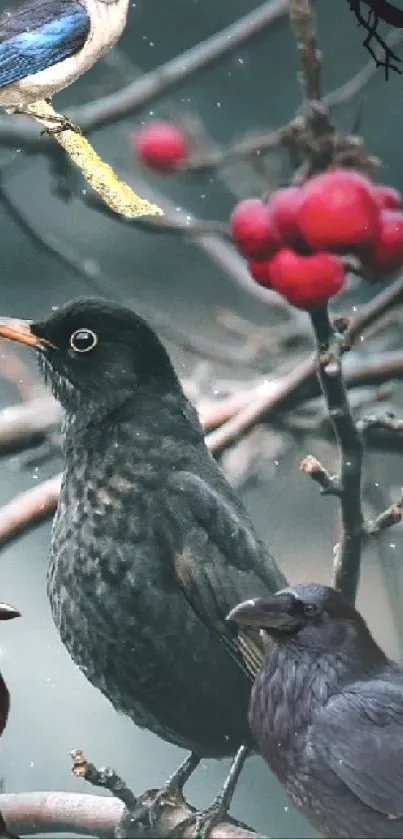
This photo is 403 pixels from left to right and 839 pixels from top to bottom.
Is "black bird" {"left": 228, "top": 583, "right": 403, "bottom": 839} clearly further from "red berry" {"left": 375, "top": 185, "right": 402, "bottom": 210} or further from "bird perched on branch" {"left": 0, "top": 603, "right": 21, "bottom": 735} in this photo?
"red berry" {"left": 375, "top": 185, "right": 402, "bottom": 210}

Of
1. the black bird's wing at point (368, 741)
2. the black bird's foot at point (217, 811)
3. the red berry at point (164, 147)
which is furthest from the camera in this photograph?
the red berry at point (164, 147)

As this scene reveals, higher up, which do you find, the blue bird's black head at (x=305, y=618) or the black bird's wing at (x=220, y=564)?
the black bird's wing at (x=220, y=564)

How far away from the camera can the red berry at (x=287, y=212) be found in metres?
1.19

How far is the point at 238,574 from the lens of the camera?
118cm

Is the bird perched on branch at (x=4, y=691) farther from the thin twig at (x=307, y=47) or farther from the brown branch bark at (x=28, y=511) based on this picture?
the thin twig at (x=307, y=47)

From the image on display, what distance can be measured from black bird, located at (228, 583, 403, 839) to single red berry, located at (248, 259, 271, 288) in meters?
0.28

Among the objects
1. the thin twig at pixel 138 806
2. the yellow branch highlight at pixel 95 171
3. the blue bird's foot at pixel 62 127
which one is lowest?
the thin twig at pixel 138 806

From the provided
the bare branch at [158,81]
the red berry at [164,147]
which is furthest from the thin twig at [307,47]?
the red berry at [164,147]

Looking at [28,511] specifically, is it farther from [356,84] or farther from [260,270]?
[356,84]

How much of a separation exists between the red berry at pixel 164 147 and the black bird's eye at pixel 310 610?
0.44 m

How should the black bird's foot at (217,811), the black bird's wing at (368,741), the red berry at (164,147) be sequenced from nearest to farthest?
the black bird's wing at (368,741) < the black bird's foot at (217,811) < the red berry at (164,147)

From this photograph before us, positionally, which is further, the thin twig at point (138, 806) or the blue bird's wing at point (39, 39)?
the blue bird's wing at point (39, 39)

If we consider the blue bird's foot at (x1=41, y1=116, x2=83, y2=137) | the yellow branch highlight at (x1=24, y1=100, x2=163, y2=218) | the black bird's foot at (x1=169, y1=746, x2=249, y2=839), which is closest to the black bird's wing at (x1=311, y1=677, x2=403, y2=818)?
the black bird's foot at (x1=169, y1=746, x2=249, y2=839)

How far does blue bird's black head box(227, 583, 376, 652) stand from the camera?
1106 mm
